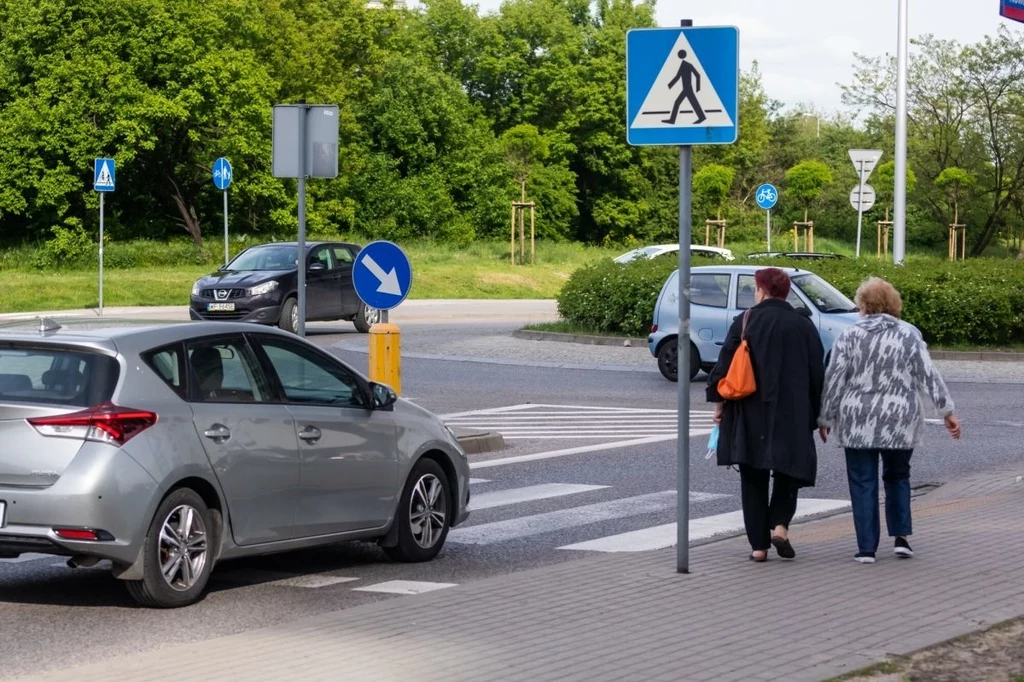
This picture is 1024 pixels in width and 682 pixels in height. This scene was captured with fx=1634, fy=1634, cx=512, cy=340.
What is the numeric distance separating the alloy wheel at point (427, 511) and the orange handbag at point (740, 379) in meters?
1.84

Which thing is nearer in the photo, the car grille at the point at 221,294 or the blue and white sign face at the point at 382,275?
the blue and white sign face at the point at 382,275

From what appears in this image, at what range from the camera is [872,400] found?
9039 millimetres

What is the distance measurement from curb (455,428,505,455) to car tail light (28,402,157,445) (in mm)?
7436

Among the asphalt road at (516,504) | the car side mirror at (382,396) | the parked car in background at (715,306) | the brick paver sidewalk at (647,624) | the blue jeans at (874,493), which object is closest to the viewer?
the brick paver sidewalk at (647,624)

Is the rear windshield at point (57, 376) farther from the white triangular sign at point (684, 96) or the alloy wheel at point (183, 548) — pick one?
the white triangular sign at point (684, 96)

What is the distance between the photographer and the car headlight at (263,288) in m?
29.2

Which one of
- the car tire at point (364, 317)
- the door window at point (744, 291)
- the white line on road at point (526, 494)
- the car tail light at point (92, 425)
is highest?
the door window at point (744, 291)

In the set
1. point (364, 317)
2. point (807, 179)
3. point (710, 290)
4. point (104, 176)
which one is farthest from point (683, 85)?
point (807, 179)

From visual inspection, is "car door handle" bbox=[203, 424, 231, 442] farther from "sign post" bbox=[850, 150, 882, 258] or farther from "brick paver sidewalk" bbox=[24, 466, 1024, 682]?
"sign post" bbox=[850, 150, 882, 258]

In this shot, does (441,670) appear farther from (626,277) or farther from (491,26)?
(491,26)

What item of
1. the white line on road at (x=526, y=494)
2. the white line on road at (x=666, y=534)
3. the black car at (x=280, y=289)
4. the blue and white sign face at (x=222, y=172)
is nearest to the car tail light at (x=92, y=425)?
the white line on road at (x=666, y=534)

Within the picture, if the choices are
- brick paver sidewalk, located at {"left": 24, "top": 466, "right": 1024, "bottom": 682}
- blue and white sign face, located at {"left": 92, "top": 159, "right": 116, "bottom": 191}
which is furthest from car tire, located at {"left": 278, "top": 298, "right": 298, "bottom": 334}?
brick paver sidewalk, located at {"left": 24, "top": 466, "right": 1024, "bottom": 682}

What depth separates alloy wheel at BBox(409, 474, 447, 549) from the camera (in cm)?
950

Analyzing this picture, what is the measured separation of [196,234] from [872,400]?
4839cm
